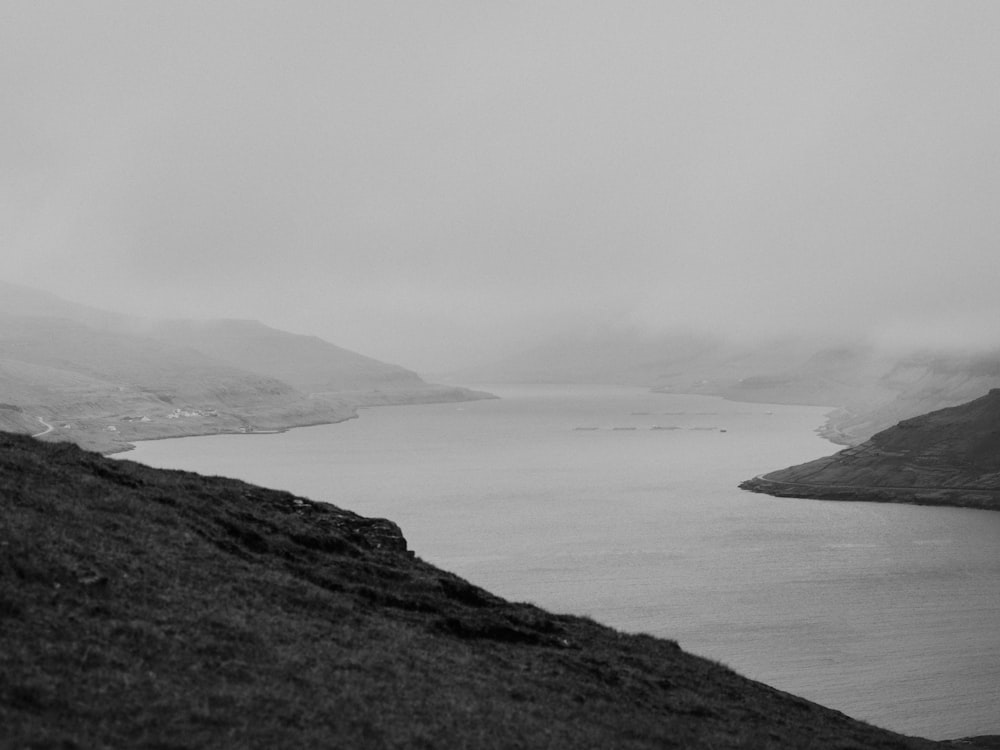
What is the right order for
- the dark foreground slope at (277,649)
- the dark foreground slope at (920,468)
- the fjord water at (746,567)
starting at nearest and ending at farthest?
the dark foreground slope at (277,649) → the fjord water at (746,567) → the dark foreground slope at (920,468)

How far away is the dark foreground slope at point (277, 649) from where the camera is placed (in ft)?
58.0

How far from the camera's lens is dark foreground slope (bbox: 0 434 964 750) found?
1769 cm

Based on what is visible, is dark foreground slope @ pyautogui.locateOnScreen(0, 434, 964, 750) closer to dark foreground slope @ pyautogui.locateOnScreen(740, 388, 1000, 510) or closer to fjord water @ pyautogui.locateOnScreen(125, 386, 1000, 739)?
fjord water @ pyautogui.locateOnScreen(125, 386, 1000, 739)

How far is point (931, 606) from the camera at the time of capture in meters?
84.5

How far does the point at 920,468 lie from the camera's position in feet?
581

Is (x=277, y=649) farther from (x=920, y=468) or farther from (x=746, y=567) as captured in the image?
(x=920, y=468)

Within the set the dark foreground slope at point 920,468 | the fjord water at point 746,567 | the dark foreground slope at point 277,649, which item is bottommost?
the fjord water at point 746,567

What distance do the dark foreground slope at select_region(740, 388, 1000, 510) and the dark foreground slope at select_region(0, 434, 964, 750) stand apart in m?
132

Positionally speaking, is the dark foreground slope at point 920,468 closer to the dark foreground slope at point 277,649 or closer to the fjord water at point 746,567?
the fjord water at point 746,567

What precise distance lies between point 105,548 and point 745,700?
21595mm

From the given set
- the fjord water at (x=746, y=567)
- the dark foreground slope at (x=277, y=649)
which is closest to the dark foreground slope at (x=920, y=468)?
the fjord water at (x=746, y=567)

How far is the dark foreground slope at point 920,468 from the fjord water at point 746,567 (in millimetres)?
7483

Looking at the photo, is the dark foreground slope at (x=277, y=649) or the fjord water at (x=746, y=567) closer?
the dark foreground slope at (x=277, y=649)

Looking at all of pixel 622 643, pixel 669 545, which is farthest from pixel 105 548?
pixel 669 545
